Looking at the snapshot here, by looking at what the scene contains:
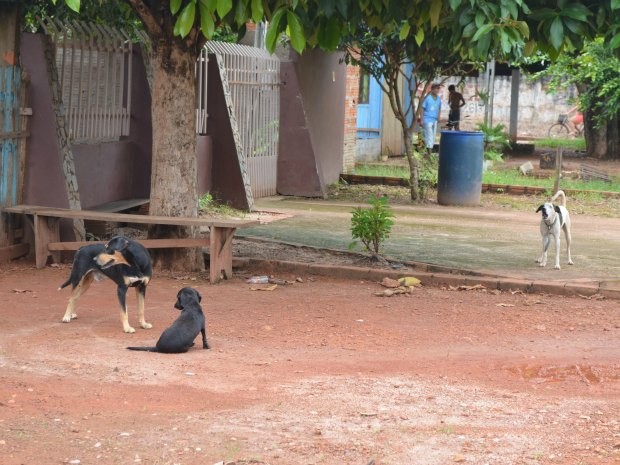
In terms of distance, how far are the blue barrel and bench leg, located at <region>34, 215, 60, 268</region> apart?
803 centimetres

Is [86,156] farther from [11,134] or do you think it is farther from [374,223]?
[374,223]

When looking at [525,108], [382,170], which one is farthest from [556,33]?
[525,108]

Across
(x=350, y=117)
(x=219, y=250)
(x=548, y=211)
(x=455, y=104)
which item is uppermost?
(x=455, y=104)

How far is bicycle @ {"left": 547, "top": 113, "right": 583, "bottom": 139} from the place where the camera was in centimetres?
3534

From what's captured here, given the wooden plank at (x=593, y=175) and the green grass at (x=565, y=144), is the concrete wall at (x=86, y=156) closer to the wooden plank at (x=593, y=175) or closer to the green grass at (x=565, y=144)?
the wooden plank at (x=593, y=175)

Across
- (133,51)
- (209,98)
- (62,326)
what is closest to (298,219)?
(209,98)

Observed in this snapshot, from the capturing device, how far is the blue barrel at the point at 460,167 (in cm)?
1691

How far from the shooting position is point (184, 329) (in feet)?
23.5

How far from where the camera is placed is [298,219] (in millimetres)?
14625

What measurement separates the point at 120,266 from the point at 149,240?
246 centimetres

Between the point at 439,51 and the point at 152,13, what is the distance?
23.4ft

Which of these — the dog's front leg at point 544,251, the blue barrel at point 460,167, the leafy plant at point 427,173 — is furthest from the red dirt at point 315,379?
the leafy plant at point 427,173

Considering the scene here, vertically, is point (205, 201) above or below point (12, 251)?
above

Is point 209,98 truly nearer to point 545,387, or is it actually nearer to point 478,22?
point 478,22
